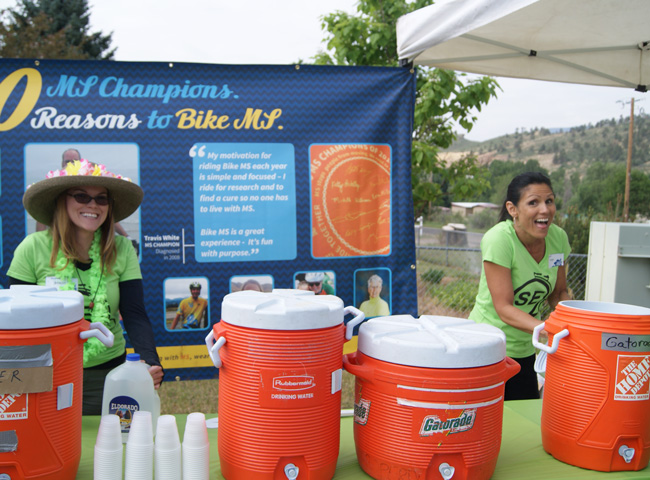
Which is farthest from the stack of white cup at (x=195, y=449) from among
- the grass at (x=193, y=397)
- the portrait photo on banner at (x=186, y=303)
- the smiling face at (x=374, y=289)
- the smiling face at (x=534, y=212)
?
the grass at (x=193, y=397)

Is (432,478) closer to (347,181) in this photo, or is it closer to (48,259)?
(48,259)

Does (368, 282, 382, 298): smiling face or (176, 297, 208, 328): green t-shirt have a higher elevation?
(368, 282, 382, 298): smiling face

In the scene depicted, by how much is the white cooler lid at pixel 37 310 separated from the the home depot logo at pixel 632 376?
1.31m

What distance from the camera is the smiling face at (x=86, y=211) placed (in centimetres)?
213

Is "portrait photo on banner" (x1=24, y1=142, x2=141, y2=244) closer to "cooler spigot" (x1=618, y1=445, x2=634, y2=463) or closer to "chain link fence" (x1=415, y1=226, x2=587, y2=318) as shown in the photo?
"cooler spigot" (x1=618, y1=445, x2=634, y2=463)

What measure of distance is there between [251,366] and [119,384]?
52 centimetres

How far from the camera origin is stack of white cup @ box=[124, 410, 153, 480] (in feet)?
3.93

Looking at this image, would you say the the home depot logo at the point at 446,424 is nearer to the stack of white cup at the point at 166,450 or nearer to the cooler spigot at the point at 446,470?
the cooler spigot at the point at 446,470

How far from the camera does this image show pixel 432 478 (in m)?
1.29

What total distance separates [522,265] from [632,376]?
98 centimetres

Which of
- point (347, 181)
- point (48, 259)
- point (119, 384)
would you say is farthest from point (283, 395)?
point (347, 181)

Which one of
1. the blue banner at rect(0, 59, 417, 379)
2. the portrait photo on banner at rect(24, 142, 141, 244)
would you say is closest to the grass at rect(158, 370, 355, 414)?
the blue banner at rect(0, 59, 417, 379)

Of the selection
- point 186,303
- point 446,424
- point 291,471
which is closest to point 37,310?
point 291,471

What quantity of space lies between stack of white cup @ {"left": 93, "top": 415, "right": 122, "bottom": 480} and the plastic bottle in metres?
0.32
